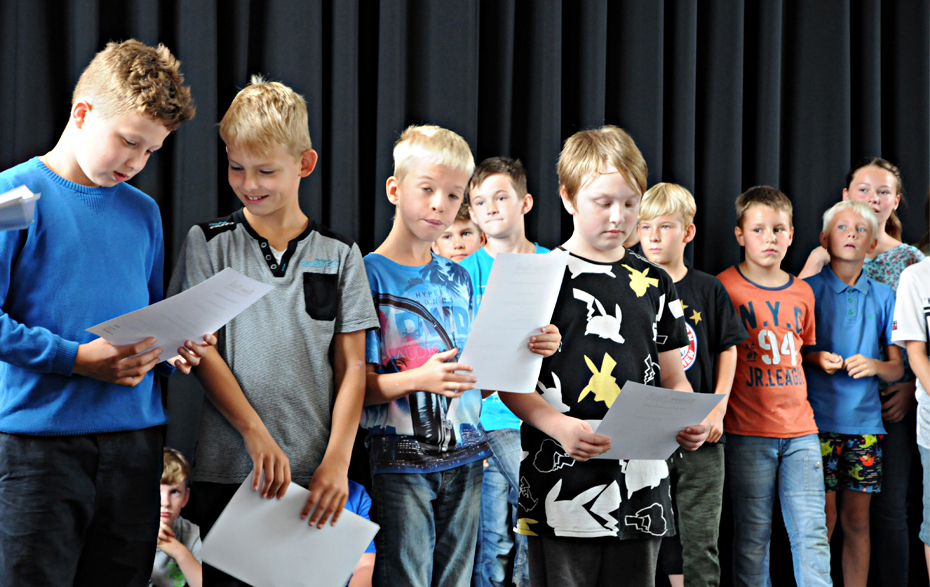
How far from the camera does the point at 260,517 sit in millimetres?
1281

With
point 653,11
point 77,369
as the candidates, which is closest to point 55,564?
point 77,369

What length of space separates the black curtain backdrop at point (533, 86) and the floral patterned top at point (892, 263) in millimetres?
269

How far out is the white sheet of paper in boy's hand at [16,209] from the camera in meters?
0.98

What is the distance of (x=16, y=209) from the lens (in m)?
0.98

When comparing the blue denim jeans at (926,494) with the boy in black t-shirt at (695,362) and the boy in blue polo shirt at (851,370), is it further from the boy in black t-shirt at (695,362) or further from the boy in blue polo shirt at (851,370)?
the boy in black t-shirt at (695,362)

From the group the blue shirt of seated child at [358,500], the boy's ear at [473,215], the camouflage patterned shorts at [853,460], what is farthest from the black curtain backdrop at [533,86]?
the camouflage patterned shorts at [853,460]

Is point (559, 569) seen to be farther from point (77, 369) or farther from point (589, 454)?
Result: point (77, 369)

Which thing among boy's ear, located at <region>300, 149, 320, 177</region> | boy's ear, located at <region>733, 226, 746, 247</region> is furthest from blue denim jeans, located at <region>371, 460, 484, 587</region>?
boy's ear, located at <region>733, 226, 746, 247</region>

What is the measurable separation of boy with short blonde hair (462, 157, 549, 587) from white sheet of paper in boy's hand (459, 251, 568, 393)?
816 millimetres

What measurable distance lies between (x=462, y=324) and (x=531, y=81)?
1.44 meters

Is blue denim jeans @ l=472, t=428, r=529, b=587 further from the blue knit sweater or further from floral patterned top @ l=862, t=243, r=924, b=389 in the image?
floral patterned top @ l=862, t=243, r=924, b=389

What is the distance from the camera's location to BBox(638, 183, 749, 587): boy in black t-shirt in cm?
228

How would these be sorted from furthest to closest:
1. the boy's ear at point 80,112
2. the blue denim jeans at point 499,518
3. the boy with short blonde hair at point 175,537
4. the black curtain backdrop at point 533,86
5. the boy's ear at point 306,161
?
the blue denim jeans at point 499,518 → the black curtain backdrop at point 533,86 → the boy with short blonde hair at point 175,537 → the boy's ear at point 306,161 → the boy's ear at point 80,112

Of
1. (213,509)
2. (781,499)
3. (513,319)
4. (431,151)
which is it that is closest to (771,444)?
(781,499)
